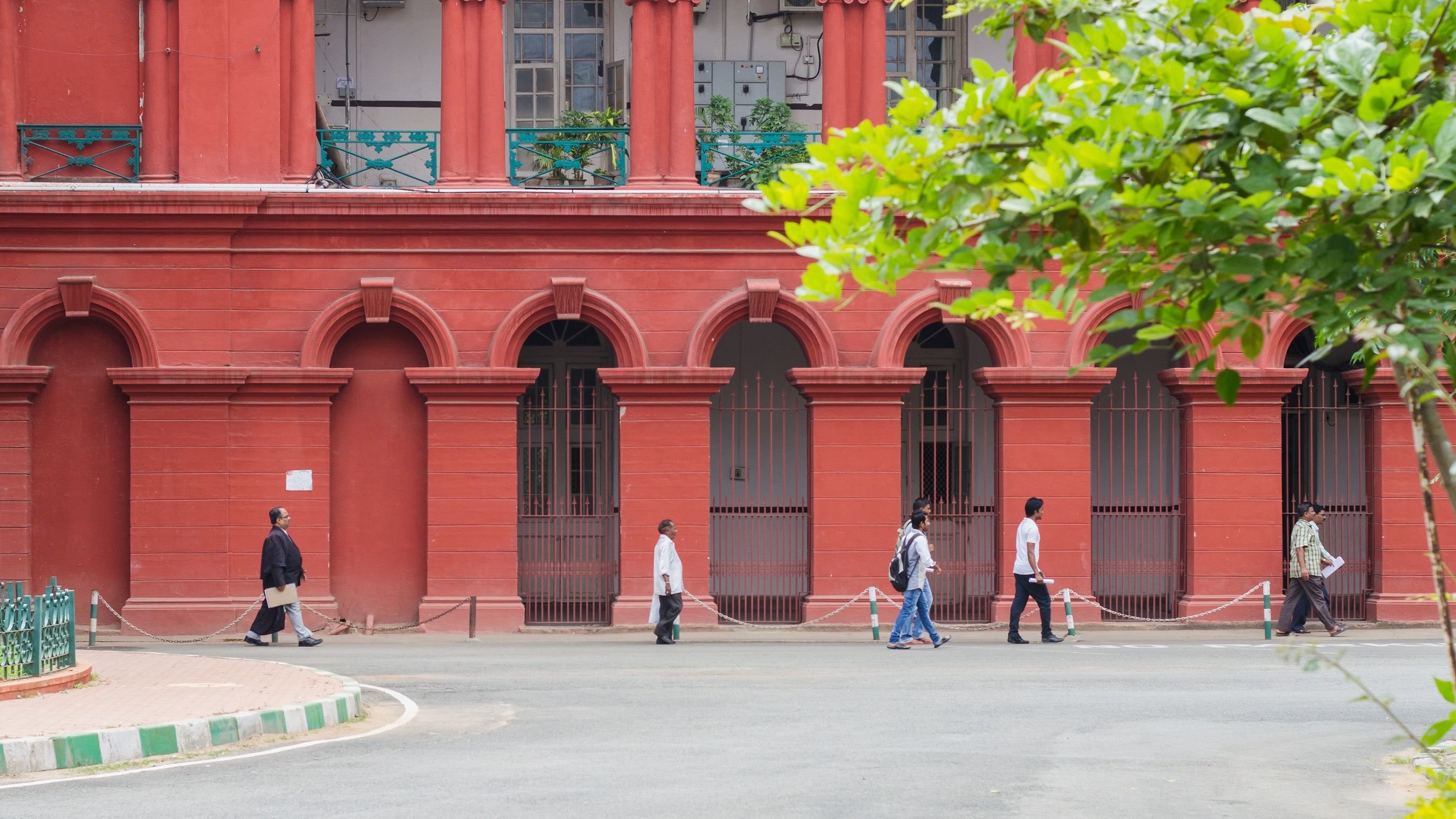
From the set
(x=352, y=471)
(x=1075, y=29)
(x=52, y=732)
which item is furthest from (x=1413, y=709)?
(x=352, y=471)

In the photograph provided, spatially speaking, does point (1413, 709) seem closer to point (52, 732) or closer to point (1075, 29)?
point (1075, 29)

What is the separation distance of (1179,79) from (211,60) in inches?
659

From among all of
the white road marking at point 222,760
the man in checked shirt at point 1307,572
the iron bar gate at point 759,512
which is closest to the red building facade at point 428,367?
the iron bar gate at point 759,512

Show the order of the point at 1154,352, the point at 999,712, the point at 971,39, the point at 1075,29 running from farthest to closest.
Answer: the point at 1154,352 → the point at 971,39 → the point at 999,712 → the point at 1075,29

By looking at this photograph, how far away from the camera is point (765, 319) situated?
1989 centimetres

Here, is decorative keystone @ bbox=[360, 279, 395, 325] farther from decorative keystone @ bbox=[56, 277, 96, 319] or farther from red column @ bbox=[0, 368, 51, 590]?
red column @ bbox=[0, 368, 51, 590]

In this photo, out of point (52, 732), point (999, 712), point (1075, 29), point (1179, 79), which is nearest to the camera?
point (1179, 79)

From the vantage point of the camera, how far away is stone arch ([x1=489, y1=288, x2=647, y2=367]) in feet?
64.2

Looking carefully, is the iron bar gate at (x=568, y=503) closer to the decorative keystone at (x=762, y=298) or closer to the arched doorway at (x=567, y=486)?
the arched doorway at (x=567, y=486)

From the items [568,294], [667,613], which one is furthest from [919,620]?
[568,294]

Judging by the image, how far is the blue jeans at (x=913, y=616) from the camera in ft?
55.0

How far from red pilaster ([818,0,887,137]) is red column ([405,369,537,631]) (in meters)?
5.32

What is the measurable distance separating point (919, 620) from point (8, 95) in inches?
498

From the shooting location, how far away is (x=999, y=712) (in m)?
11.6
